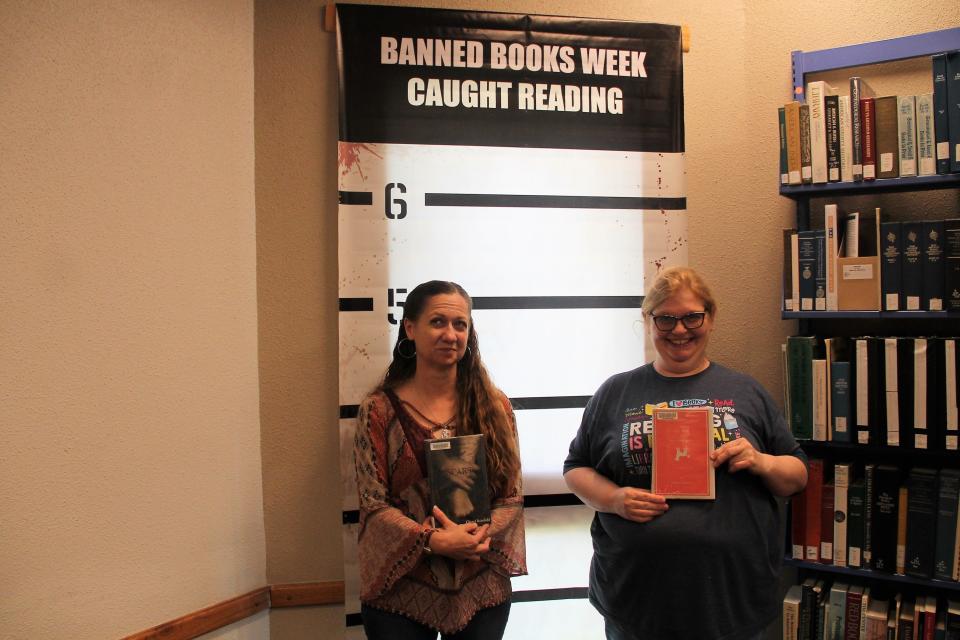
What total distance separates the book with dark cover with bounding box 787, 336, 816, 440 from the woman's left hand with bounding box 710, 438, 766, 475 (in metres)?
0.62

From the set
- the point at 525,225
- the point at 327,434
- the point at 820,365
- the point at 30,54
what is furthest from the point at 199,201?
the point at 820,365

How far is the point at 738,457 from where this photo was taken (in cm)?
177

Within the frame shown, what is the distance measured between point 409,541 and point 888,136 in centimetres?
203

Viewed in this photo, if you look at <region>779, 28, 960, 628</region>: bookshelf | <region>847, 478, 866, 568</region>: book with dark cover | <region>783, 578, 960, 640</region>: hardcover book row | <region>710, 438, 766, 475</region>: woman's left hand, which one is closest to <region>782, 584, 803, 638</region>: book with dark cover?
<region>783, 578, 960, 640</region>: hardcover book row

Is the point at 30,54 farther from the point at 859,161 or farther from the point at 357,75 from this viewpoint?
the point at 859,161

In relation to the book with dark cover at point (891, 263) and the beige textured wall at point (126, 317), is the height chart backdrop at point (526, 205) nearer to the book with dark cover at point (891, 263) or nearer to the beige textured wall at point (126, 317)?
the beige textured wall at point (126, 317)

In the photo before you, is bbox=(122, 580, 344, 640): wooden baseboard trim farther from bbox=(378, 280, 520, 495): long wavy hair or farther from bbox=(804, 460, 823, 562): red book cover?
bbox=(804, 460, 823, 562): red book cover

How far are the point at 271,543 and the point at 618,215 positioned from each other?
6.00ft

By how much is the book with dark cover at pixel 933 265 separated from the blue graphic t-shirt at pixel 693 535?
0.71 metres

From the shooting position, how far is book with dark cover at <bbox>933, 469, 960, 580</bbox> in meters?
2.12

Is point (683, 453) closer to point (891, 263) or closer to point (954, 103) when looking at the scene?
point (891, 263)

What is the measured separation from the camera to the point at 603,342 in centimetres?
260

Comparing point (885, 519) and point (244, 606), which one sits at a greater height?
point (885, 519)

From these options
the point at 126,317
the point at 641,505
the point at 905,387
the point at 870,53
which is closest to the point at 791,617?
the point at 905,387
